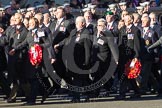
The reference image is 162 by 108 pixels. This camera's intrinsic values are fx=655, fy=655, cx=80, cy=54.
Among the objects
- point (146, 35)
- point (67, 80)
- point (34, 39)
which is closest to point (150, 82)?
point (146, 35)

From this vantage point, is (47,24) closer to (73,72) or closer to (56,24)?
(56,24)

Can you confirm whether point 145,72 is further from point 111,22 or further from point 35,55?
point 35,55

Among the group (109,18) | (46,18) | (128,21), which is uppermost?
(46,18)

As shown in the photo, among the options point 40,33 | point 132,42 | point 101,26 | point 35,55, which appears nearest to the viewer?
point 35,55

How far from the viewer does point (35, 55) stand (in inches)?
536

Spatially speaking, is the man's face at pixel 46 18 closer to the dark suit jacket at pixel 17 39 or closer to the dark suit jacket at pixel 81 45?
the dark suit jacket at pixel 17 39

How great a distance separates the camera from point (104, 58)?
14.2 meters

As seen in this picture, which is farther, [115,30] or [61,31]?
[115,30]

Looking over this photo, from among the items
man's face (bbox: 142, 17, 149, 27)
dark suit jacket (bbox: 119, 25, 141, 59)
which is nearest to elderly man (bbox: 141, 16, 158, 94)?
man's face (bbox: 142, 17, 149, 27)

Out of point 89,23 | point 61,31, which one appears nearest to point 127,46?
point 89,23

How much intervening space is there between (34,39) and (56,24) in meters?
0.88

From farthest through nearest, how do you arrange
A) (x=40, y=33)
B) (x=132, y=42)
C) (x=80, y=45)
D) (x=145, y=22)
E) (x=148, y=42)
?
(x=148, y=42) → (x=145, y=22) → (x=132, y=42) → (x=80, y=45) → (x=40, y=33)

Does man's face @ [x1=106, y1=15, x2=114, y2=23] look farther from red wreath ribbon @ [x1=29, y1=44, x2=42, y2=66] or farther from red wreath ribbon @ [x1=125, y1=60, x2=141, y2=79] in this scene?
red wreath ribbon @ [x1=29, y1=44, x2=42, y2=66]

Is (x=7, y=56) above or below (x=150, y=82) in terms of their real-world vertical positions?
above
